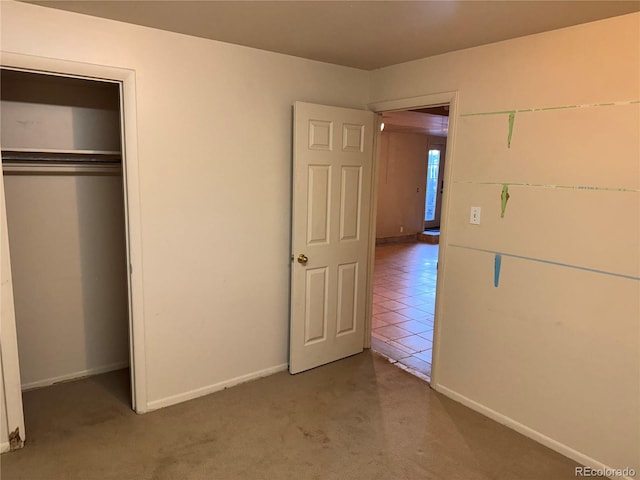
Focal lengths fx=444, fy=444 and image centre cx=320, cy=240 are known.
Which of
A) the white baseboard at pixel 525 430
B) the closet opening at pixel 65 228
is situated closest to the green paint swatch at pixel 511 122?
the white baseboard at pixel 525 430

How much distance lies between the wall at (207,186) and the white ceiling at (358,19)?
0.17 meters

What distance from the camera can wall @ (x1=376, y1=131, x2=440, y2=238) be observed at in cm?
907

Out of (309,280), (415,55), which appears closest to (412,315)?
(309,280)

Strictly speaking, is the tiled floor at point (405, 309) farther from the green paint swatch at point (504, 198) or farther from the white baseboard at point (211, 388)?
the green paint swatch at point (504, 198)

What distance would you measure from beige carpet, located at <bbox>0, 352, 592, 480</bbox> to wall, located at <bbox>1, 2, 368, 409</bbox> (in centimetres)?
32

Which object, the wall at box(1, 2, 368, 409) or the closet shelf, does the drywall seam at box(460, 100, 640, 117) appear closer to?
the wall at box(1, 2, 368, 409)

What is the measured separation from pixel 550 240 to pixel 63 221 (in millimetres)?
3143

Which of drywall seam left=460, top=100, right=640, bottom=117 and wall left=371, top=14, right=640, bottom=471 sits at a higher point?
drywall seam left=460, top=100, right=640, bottom=117

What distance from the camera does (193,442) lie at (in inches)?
100

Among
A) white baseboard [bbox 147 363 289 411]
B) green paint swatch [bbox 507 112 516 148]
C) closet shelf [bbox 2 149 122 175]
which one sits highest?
green paint swatch [bbox 507 112 516 148]

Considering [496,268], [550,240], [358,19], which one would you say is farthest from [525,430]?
[358,19]

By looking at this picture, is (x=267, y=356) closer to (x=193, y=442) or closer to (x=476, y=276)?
(x=193, y=442)

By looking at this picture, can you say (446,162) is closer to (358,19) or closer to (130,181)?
(358,19)

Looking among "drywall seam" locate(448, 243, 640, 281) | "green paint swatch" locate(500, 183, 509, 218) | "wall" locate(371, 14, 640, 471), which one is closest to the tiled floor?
"wall" locate(371, 14, 640, 471)
